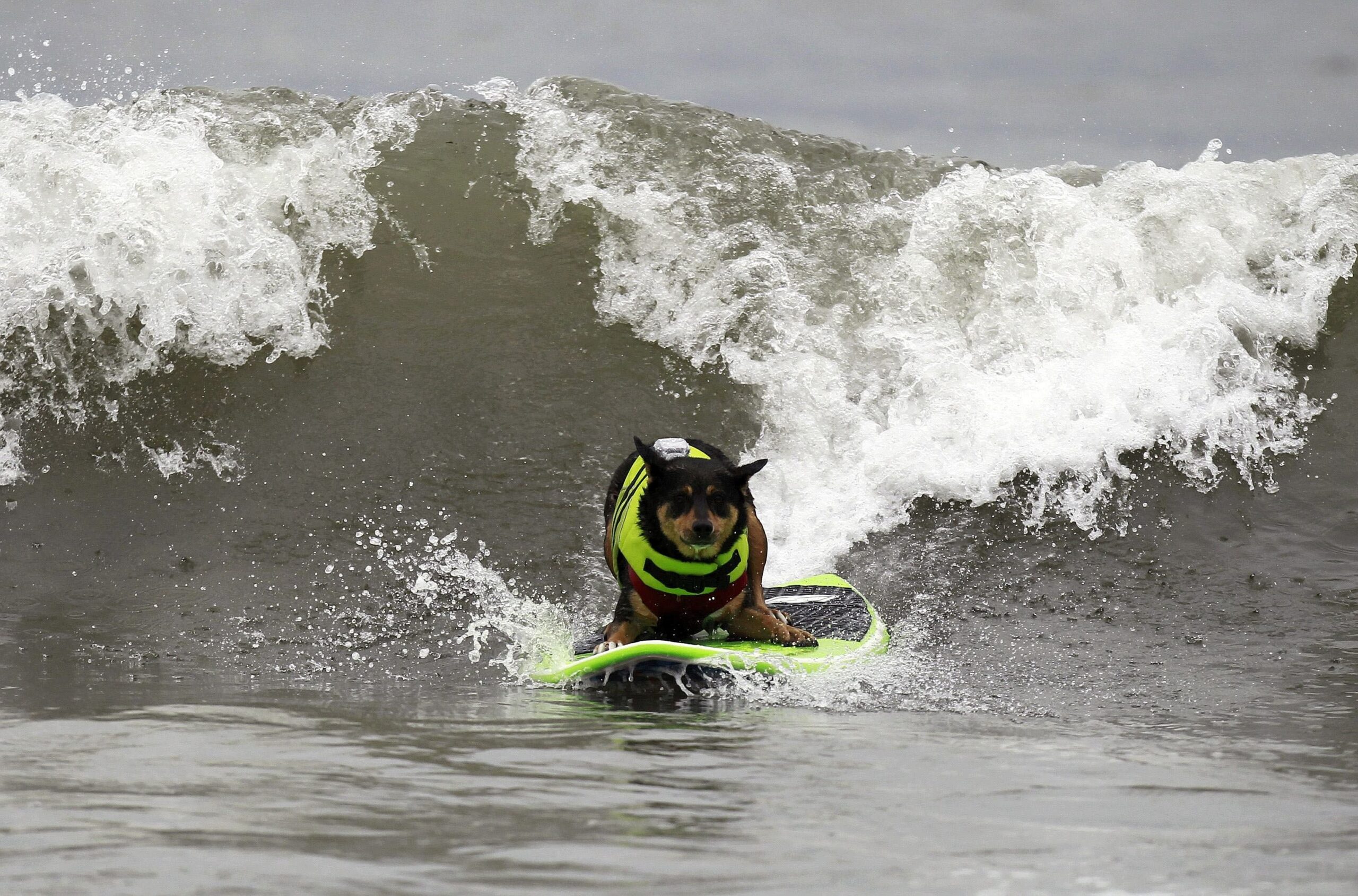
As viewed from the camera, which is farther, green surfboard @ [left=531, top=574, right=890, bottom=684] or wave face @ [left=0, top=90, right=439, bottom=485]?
wave face @ [left=0, top=90, right=439, bottom=485]

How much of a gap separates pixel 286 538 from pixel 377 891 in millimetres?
5784

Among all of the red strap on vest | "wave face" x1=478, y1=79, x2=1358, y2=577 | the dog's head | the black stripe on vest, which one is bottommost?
the red strap on vest

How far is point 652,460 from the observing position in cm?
551

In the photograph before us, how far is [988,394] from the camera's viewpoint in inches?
346

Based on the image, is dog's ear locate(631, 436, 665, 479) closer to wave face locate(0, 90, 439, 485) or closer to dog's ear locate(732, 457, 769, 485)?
dog's ear locate(732, 457, 769, 485)

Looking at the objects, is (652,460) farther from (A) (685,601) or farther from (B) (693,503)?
(A) (685,601)

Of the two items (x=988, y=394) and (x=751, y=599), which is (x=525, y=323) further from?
(x=751, y=599)

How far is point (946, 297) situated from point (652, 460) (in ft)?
16.0

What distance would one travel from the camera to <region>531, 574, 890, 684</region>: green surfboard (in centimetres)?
508

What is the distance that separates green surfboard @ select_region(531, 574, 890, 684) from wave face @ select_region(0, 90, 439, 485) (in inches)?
158

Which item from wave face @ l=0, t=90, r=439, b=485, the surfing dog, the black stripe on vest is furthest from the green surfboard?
wave face @ l=0, t=90, r=439, b=485

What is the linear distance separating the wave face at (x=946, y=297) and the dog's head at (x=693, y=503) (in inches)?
91.6

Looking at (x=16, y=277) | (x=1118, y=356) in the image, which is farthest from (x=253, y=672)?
(x=1118, y=356)

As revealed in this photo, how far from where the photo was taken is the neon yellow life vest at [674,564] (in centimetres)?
540
